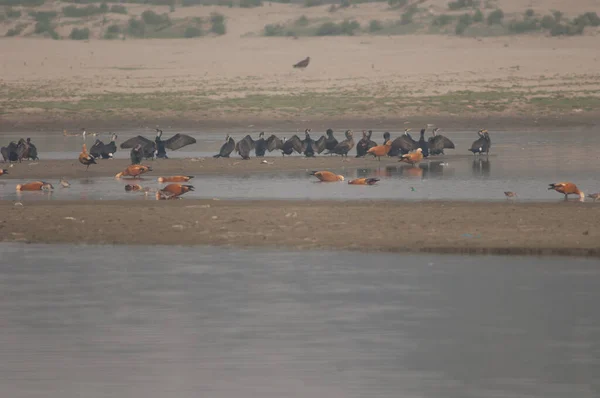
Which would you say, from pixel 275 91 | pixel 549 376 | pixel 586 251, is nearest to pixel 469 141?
pixel 275 91

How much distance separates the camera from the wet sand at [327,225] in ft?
50.1

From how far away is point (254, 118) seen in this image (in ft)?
133

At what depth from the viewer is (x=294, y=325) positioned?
11500 millimetres

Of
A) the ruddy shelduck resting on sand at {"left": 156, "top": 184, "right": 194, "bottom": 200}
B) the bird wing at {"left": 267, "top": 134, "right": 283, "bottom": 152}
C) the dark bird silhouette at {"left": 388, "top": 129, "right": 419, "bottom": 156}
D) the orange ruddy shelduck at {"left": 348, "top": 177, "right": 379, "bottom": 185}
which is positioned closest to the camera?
the ruddy shelduck resting on sand at {"left": 156, "top": 184, "right": 194, "bottom": 200}

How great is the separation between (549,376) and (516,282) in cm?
341

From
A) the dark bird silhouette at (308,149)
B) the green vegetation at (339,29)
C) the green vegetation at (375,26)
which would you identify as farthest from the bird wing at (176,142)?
the green vegetation at (375,26)

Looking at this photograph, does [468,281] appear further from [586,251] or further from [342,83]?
[342,83]

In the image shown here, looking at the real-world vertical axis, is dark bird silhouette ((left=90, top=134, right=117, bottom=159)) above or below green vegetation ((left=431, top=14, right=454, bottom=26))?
below

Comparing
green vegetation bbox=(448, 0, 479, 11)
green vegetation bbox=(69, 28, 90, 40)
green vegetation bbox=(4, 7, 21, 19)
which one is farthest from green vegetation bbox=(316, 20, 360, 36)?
green vegetation bbox=(4, 7, 21, 19)

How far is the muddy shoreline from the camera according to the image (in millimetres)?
38969

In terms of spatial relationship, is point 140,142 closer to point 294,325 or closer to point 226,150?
point 226,150

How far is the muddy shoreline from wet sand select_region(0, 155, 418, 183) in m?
10.1

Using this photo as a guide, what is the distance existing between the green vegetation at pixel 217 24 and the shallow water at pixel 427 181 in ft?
142

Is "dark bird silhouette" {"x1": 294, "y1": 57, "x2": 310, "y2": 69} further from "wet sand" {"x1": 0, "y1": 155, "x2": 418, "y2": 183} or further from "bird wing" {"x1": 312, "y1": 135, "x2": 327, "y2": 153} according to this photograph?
"wet sand" {"x1": 0, "y1": 155, "x2": 418, "y2": 183}
